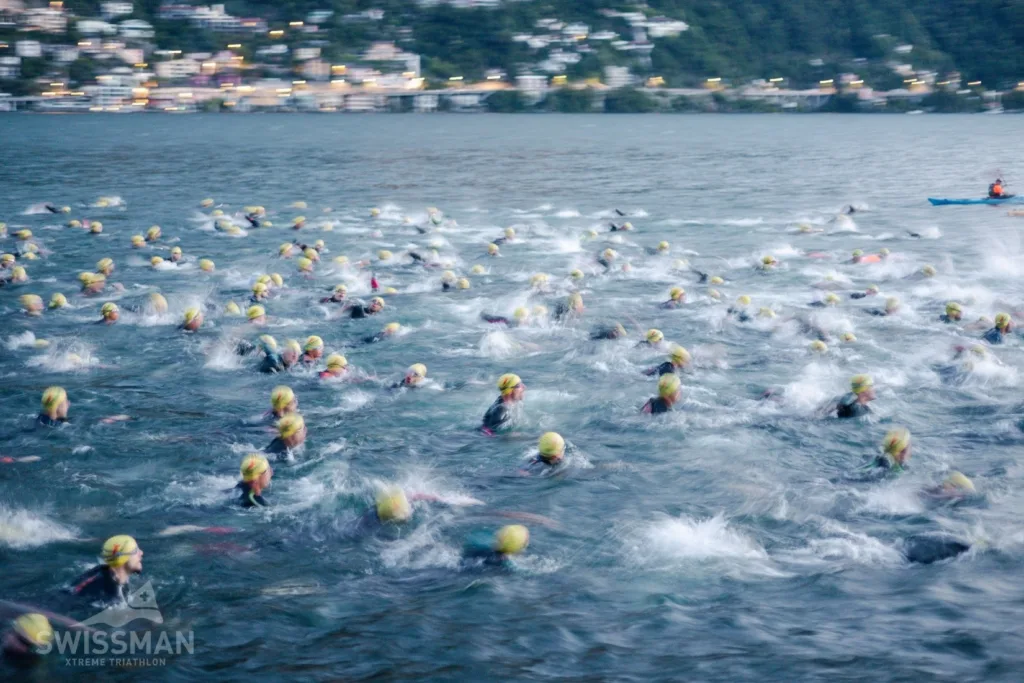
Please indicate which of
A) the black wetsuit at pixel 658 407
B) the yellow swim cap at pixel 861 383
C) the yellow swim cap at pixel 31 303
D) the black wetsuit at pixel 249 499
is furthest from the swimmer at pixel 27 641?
the yellow swim cap at pixel 31 303

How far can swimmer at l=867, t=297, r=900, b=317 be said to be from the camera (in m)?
27.5

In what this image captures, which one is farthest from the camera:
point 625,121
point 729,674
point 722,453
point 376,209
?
point 625,121

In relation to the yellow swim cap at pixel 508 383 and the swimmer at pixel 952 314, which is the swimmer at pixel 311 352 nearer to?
the yellow swim cap at pixel 508 383

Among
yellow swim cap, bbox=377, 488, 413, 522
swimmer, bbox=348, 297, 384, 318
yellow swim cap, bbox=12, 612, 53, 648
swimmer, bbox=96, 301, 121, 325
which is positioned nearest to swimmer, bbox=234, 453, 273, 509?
yellow swim cap, bbox=377, 488, 413, 522

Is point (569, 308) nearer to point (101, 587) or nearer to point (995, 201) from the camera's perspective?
point (101, 587)

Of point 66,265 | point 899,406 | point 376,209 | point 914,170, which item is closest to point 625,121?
point 914,170

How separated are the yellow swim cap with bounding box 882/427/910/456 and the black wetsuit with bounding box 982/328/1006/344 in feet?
31.0

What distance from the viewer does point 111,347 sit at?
2447cm

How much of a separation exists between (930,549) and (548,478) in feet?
19.2

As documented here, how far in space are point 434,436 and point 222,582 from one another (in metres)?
6.11

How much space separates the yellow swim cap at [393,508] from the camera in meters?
14.6

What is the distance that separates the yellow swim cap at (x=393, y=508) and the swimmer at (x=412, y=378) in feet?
22.0

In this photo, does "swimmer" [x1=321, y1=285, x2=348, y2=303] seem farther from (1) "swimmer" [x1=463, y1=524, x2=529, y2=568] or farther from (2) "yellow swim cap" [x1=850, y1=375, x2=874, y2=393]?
(1) "swimmer" [x1=463, y1=524, x2=529, y2=568]

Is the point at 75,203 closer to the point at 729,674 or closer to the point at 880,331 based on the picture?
the point at 880,331
